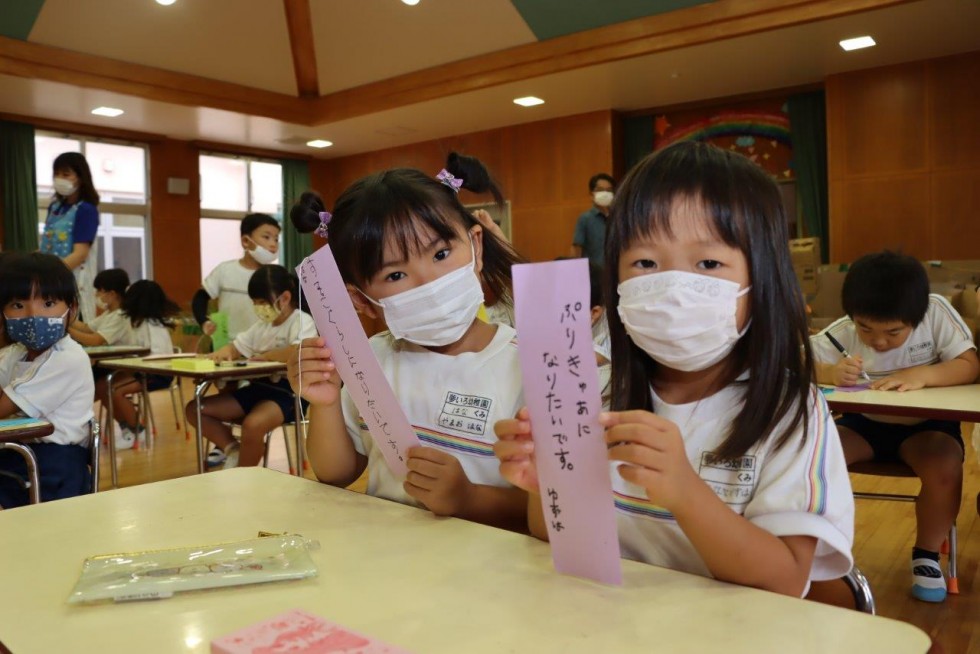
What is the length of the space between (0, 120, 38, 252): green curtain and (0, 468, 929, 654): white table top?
27.8 feet

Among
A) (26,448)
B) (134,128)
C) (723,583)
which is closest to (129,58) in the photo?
(134,128)

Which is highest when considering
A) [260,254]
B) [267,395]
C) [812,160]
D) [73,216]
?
[812,160]

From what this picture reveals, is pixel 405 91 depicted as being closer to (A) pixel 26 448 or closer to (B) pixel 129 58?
(B) pixel 129 58

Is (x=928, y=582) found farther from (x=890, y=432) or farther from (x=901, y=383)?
(x=901, y=383)

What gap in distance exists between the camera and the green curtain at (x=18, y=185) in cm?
817

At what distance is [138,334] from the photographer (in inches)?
209

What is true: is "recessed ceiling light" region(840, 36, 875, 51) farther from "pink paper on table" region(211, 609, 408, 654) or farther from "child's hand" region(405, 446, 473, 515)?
"pink paper on table" region(211, 609, 408, 654)

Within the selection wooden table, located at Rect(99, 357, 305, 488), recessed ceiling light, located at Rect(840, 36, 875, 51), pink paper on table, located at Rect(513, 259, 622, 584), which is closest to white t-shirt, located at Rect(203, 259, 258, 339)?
wooden table, located at Rect(99, 357, 305, 488)

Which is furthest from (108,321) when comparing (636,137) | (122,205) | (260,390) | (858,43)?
(858,43)

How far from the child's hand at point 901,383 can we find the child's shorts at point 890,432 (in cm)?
16

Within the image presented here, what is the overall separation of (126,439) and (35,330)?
306 centimetres

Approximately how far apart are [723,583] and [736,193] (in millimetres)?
451

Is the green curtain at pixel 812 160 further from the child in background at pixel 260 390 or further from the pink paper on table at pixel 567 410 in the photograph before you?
the pink paper on table at pixel 567 410

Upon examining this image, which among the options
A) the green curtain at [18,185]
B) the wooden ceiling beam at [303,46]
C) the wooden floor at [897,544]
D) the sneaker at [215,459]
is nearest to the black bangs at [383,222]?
the wooden floor at [897,544]
